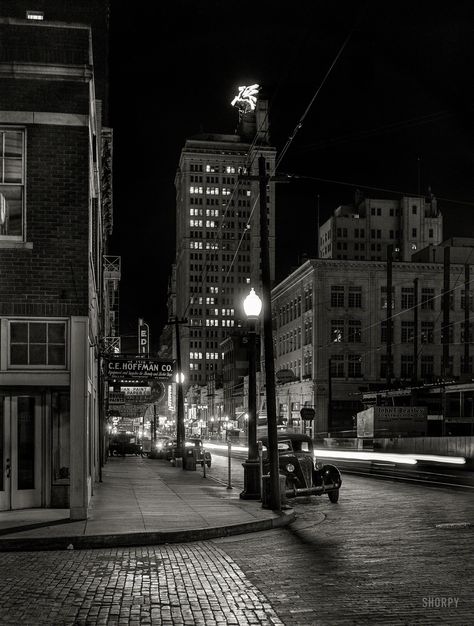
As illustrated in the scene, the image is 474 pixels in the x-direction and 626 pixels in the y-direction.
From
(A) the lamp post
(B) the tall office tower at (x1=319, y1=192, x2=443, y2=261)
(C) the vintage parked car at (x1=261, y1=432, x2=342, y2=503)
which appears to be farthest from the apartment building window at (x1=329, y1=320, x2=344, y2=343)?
(A) the lamp post

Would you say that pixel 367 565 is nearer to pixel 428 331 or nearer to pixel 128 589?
pixel 128 589

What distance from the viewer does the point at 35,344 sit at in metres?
15.4

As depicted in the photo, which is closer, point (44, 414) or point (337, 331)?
point (44, 414)

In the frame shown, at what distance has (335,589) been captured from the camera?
8.95 meters

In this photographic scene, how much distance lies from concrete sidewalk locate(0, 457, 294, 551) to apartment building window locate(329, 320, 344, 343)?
66945mm

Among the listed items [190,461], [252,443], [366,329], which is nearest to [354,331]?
[366,329]

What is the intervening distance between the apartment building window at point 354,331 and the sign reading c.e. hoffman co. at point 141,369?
6248cm

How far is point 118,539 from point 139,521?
1849mm

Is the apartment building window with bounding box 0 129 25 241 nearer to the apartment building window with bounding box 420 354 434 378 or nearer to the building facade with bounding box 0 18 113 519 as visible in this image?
the building facade with bounding box 0 18 113 519

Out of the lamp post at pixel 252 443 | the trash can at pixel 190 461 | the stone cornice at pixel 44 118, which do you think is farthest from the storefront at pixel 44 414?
the trash can at pixel 190 461

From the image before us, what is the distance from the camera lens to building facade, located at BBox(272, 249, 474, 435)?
87.2 metres

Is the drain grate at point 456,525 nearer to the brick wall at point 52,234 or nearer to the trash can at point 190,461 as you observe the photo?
the brick wall at point 52,234

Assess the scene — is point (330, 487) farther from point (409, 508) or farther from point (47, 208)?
point (47, 208)

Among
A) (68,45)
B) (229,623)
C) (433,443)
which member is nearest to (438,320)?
(433,443)
